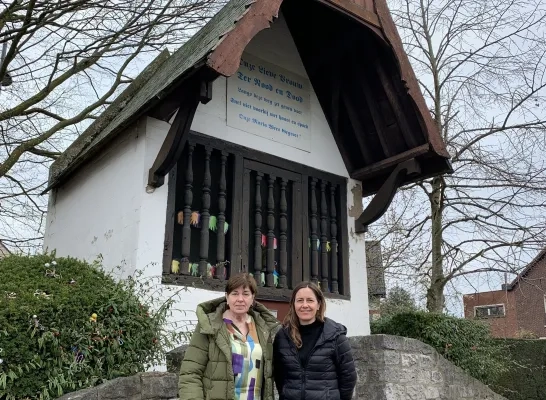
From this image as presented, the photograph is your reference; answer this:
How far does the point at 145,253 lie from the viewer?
6.02 metres

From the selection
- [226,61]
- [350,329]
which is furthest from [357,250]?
[226,61]

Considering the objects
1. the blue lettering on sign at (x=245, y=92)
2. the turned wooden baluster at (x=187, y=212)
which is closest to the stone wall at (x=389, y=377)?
the turned wooden baluster at (x=187, y=212)

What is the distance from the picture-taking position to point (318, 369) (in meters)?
3.40

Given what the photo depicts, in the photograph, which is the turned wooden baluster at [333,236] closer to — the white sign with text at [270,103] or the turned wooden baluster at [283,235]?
the white sign with text at [270,103]

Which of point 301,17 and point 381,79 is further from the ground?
point 301,17

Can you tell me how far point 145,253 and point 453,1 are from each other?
902 centimetres

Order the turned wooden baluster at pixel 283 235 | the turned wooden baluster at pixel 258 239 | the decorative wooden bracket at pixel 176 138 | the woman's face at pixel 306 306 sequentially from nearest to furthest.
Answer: the woman's face at pixel 306 306
the decorative wooden bracket at pixel 176 138
the turned wooden baluster at pixel 258 239
the turned wooden baluster at pixel 283 235

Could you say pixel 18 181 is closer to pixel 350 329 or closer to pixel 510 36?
pixel 350 329

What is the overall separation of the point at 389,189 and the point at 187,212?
9.56 feet

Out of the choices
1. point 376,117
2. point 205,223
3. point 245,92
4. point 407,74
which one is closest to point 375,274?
point 376,117

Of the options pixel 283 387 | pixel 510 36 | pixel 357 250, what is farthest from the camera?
pixel 510 36

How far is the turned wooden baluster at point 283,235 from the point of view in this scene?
288 inches

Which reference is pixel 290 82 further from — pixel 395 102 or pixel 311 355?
pixel 311 355

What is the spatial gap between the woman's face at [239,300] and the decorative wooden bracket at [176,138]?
2627 mm
